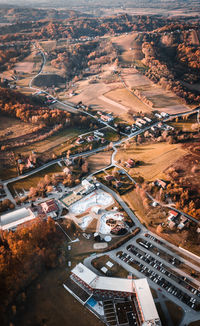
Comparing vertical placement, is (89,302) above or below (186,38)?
below

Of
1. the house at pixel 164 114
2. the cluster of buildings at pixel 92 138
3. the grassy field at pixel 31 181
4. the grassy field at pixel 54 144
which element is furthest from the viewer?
the house at pixel 164 114

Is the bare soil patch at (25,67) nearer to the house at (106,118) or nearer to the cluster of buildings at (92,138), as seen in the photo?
the house at (106,118)

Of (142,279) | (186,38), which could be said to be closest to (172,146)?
(142,279)

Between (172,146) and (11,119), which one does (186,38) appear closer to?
(172,146)

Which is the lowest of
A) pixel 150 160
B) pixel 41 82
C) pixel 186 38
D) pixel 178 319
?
pixel 178 319

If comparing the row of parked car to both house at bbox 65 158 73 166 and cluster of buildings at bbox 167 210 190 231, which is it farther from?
house at bbox 65 158 73 166

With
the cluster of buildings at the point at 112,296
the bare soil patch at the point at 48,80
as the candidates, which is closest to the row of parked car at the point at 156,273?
the cluster of buildings at the point at 112,296
